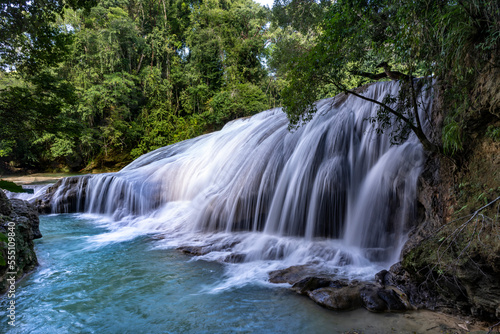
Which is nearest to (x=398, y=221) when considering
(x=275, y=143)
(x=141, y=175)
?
(x=275, y=143)

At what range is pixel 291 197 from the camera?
661cm

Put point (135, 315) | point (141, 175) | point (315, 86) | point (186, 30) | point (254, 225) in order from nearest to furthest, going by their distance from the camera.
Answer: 1. point (135, 315)
2. point (315, 86)
3. point (254, 225)
4. point (141, 175)
5. point (186, 30)

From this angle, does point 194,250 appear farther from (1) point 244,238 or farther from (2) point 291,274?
(2) point 291,274

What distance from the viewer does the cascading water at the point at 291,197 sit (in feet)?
17.2

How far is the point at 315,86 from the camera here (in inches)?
187

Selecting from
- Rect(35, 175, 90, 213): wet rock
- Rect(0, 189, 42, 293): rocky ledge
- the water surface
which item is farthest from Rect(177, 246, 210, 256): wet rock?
Rect(35, 175, 90, 213): wet rock

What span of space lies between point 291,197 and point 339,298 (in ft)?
10.3

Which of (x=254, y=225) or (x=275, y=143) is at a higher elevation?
(x=275, y=143)

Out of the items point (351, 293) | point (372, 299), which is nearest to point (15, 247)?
point (351, 293)

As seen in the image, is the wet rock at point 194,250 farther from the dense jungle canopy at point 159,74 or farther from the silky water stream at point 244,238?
the dense jungle canopy at point 159,74

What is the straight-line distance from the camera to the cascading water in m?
5.25

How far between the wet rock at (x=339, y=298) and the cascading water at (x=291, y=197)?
915 mm

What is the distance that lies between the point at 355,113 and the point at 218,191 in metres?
4.38

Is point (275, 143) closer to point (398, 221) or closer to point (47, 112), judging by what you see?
point (398, 221)
